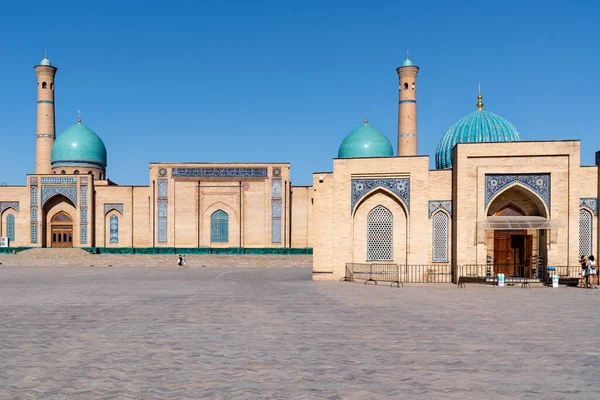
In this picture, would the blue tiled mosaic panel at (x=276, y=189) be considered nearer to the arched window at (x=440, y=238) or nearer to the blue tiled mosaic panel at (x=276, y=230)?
the blue tiled mosaic panel at (x=276, y=230)

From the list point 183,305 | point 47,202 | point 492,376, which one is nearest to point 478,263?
point 183,305

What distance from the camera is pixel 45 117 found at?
1608 inches

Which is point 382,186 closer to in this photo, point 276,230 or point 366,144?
point 276,230

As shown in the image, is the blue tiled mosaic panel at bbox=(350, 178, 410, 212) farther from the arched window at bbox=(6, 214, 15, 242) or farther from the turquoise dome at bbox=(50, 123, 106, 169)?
the turquoise dome at bbox=(50, 123, 106, 169)

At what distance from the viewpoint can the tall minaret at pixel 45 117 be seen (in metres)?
40.4

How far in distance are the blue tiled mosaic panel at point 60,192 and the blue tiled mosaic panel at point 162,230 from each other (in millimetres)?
6028

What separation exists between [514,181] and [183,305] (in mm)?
12048

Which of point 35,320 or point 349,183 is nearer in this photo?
point 35,320

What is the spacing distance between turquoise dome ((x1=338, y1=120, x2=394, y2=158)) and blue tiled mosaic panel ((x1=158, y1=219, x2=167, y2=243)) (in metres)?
13.3

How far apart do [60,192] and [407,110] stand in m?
24.1

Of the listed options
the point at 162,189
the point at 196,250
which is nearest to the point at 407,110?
the point at 196,250

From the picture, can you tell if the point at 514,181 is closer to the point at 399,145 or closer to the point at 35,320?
the point at 35,320

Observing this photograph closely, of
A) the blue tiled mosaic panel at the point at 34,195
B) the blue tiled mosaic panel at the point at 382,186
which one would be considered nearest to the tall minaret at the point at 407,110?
the blue tiled mosaic panel at the point at 382,186

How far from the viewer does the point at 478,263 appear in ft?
59.5
